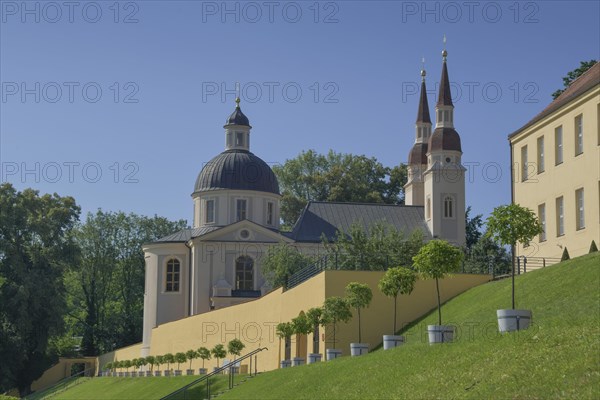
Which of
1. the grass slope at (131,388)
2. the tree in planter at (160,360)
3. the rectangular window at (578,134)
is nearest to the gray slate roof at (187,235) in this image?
the grass slope at (131,388)

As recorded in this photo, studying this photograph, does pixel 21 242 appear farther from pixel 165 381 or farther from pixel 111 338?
pixel 165 381

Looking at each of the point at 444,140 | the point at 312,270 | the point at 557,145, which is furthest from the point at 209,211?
the point at 557,145

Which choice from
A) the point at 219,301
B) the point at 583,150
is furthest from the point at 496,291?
the point at 219,301

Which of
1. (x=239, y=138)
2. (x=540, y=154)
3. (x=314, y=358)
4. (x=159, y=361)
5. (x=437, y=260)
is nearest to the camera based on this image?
(x=437, y=260)

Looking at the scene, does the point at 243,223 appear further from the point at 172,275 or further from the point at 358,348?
the point at 358,348

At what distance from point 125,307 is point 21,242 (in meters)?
19.0

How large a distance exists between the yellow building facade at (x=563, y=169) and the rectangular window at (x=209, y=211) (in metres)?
35.8

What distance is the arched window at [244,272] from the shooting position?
69000 mm

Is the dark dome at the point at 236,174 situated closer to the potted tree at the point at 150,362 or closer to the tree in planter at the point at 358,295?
the potted tree at the point at 150,362

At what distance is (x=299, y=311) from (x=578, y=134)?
12041mm

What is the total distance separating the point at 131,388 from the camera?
161ft

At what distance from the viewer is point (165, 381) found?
4547cm

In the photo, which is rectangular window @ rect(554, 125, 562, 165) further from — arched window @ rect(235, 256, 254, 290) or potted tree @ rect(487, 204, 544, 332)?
arched window @ rect(235, 256, 254, 290)

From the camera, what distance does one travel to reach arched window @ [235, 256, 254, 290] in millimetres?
69000
